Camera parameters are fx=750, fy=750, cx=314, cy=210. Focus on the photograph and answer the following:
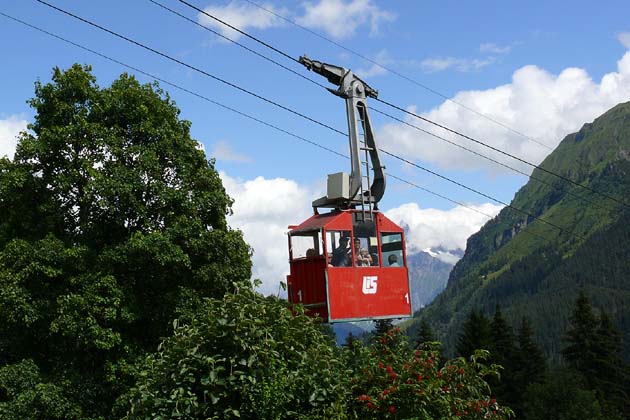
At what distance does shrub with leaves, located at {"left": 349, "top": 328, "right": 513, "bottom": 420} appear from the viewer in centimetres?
1716

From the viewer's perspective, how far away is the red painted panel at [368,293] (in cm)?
2106

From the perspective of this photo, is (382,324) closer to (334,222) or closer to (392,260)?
(392,260)

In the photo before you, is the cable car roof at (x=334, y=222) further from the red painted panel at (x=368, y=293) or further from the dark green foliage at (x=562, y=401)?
the dark green foliage at (x=562, y=401)

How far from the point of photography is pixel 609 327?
296 ft

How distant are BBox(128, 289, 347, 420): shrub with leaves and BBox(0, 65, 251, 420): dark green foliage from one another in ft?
38.3

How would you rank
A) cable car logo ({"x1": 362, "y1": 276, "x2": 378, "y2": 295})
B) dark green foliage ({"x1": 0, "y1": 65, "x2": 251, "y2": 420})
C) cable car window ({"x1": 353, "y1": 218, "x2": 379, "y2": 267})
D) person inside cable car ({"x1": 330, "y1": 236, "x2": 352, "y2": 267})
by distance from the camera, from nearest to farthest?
person inside cable car ({"x1": 330, "y1": 236, "x2": 352, "y2": 267})
cable car logo ({"x1": 362, "y1": 276, "x2": 378, "y2": 295})
cable car window ({"x1": 353, "y1": 218, "x2": 379, "y2": 267})
dark green foliage ({"x1": 0, "y1": 65, "x2": 251, "y2": 420})

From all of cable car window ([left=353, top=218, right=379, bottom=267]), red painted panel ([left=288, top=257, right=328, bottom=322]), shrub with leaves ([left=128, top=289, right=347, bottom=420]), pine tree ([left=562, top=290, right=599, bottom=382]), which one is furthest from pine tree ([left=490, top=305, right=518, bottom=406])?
shrub with leaves ([left=128, top=289, right=347, bottom=420])

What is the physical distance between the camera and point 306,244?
22359mm

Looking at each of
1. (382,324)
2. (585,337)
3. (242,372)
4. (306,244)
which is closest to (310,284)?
(306,244)

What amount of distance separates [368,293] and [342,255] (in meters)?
1.36

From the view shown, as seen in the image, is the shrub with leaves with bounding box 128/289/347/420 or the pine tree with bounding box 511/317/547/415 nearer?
the shrub with leaves with bounding box 128/289/347/420

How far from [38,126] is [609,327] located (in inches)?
3029

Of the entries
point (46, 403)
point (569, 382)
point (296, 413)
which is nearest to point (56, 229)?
point (46, 403)

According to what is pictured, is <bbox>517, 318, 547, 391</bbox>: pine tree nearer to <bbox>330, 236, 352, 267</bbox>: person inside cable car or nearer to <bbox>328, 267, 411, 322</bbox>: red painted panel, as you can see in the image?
<bbox>328, 267, 411, 322</bbox>: red painted panel
